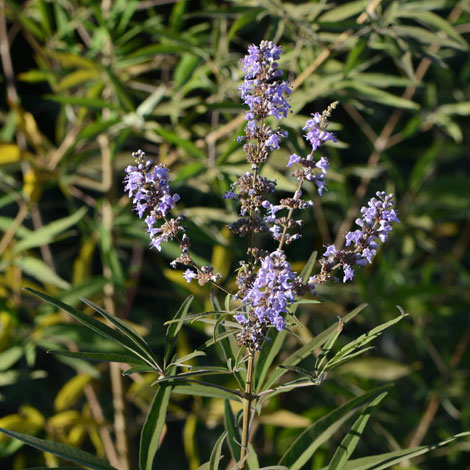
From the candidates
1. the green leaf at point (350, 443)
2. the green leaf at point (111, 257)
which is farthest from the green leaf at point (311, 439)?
the green leaf at point (111, 257)

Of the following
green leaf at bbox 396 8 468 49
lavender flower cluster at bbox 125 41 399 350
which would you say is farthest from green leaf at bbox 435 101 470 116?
lavender flower cluster at bbox 125 41 399 350

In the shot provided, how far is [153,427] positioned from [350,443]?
23 centimetres

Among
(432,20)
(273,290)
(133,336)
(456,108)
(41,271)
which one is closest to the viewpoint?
(273,290)

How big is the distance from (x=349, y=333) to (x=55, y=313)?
0.88 metres

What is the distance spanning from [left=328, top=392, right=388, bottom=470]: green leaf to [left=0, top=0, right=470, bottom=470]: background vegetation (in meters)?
0.43

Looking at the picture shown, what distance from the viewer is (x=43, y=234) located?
1125 millimetres

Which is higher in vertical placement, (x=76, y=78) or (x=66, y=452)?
(x=76, y=78)

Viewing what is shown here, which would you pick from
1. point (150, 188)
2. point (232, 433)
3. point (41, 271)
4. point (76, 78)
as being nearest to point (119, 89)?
point (76, 78)

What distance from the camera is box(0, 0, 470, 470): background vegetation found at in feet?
3.47

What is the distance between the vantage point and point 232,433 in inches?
26.3

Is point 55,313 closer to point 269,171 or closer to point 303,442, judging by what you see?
point 269,171

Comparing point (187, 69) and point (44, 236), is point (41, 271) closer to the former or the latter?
point (44, 236)

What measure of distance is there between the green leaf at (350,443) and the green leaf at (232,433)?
11 cm

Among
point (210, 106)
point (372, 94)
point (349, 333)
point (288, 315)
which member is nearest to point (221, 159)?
point (210, 106)
